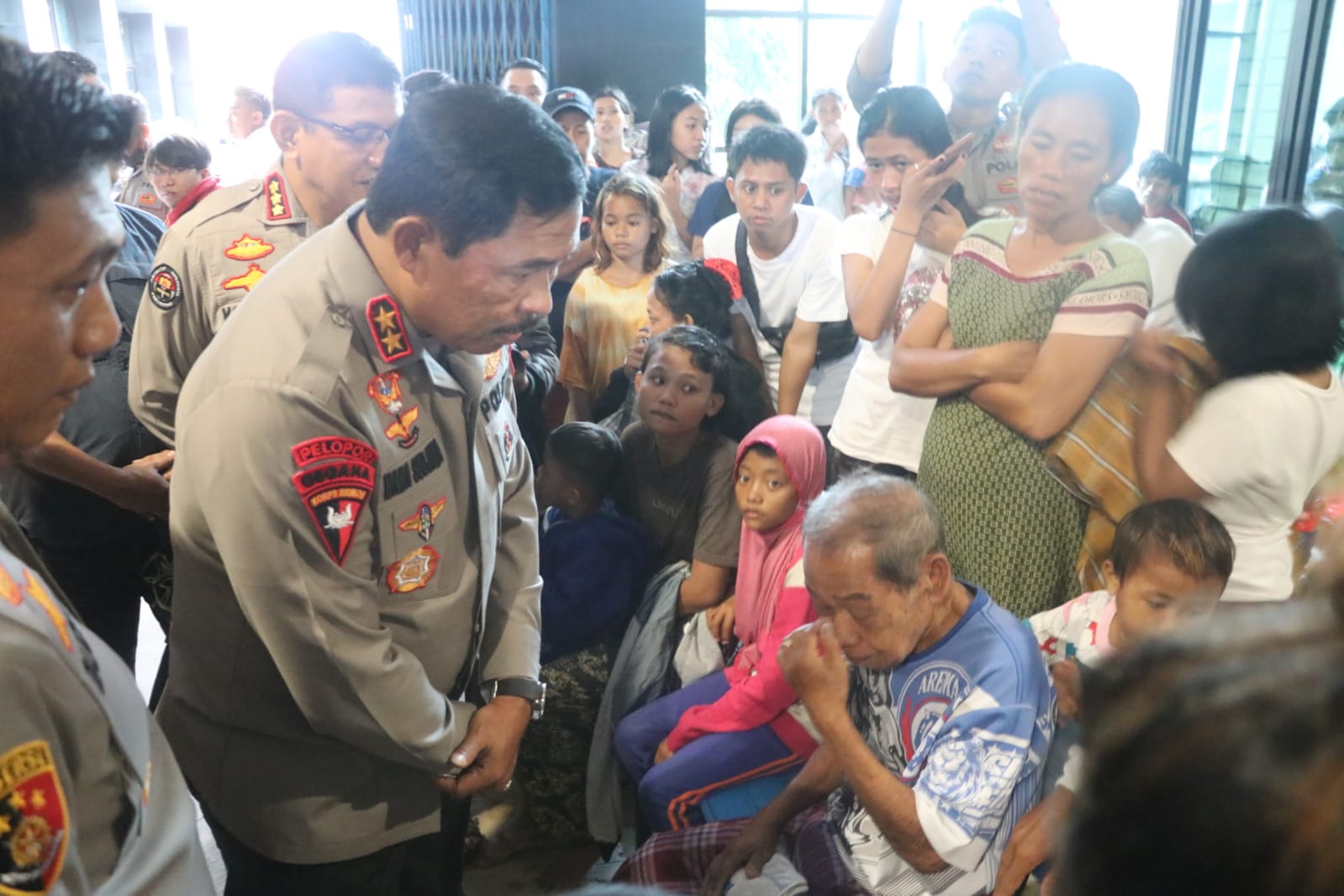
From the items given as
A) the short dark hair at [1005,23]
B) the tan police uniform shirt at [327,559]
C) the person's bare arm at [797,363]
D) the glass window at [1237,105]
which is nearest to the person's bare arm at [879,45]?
the short dark hair at [1005,23]

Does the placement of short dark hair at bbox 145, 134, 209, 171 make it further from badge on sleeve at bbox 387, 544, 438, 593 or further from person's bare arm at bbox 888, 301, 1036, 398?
badge on sleeve at bbox 387, 544, 438, 593

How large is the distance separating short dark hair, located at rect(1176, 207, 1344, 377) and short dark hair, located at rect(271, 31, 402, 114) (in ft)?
5.13

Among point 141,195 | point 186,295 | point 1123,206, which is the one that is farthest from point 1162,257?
point 141,195

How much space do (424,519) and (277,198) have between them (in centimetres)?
104

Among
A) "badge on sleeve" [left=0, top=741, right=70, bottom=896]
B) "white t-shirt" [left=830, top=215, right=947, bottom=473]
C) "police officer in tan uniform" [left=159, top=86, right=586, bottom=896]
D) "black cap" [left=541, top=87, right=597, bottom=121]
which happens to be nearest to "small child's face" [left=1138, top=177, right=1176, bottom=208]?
"white t-shirt" [left=830, top=215, right=947, bottom=473]

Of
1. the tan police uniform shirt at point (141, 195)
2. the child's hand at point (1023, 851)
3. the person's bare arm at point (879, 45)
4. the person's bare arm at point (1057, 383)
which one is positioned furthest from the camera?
the tan police uniform shirt at point (141, 195)

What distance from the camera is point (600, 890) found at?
0.61 meters

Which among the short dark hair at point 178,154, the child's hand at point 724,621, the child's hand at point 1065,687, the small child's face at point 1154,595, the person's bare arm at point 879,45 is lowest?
the child's hand at point 724,621

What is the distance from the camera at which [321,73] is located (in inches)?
74.8

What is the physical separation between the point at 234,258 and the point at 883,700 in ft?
4.74

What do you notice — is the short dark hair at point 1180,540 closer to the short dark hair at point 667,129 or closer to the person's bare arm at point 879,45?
the person's bare arm at point 879,45

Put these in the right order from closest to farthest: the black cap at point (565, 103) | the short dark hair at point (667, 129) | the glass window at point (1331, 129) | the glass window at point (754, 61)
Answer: the glass window at point (1331, 129), the short dark hair at point (667, 129), the black cap at point (565, 103), the glass window at point (754, 61)

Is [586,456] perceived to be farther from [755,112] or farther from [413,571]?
[755,112]

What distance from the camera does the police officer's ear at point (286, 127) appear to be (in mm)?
1924
